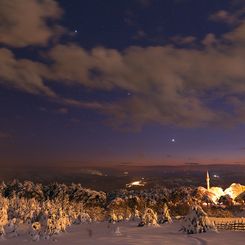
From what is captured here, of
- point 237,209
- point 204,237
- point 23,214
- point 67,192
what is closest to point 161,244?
point 204,237

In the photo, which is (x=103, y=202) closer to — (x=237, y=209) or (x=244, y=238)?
(x=237, y=209)

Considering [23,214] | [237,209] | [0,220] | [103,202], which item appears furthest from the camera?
[103,202]

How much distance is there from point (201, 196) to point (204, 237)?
8436 cm

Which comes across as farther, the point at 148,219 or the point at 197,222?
the point at 148,219

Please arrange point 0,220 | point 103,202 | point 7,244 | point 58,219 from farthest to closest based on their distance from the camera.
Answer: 1. point 103,202
2. point 0,220
3. point 58,219
4. point 7,244

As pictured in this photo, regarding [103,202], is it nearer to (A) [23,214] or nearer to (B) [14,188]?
(B) [14,188]

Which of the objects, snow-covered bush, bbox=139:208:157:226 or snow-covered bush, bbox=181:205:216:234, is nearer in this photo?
snow-covered bush, bbox=181:205:216:234

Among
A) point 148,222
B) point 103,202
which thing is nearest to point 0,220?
point 148,222

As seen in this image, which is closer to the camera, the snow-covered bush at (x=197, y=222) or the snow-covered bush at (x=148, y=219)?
the snow-covered bush at (x=197, y=222)

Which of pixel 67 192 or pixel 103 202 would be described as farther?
pixel 67 192

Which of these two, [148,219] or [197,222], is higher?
[197,222]

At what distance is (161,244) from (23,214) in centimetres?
5833

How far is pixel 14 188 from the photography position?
552 ft

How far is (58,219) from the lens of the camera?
186 feet
